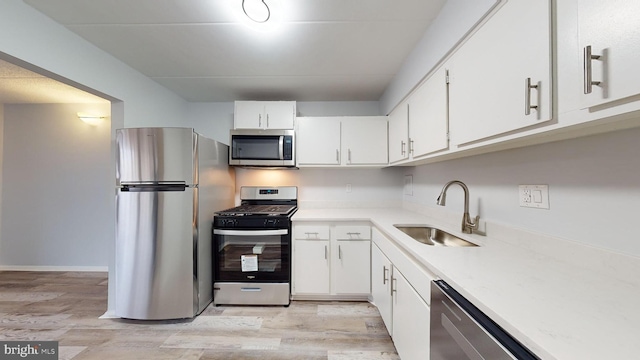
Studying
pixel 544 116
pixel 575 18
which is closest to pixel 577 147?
pixel 544 116

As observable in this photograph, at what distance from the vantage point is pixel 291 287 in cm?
229

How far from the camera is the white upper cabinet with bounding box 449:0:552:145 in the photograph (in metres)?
0.75

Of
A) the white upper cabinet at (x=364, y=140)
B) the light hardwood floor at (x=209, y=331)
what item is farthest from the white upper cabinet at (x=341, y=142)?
the light hardwood floor at (x=209, y=331)

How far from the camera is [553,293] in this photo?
0.72 m

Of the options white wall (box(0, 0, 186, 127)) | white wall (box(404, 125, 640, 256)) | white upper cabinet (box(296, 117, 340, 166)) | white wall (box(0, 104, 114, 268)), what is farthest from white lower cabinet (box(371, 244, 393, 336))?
white wall (box(0, 104, 114, 268))

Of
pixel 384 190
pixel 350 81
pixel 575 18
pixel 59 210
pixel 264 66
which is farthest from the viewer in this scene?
pixel 59 210

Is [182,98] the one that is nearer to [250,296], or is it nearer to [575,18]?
[250,296]

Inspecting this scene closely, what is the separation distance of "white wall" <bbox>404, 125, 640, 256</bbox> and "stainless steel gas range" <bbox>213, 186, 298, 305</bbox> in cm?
171

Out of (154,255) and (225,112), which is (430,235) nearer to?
(154,255)

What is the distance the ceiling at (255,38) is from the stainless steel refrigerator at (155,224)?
2.25ft

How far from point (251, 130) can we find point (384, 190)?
5.83ft

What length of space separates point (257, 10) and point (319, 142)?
1420 mm

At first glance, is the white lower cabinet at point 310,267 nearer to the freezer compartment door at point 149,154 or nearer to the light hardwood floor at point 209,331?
the light hardwood floor at point 209,331

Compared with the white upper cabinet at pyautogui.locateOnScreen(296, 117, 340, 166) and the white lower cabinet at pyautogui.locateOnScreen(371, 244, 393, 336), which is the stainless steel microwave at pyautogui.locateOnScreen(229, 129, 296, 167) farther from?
the white lower cabinet at pyautogui.locateOnScreen(371, 244, 393, 336)
